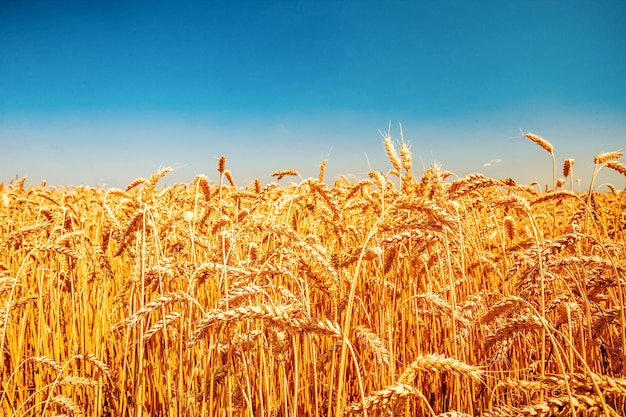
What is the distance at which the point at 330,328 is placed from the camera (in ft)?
3.45

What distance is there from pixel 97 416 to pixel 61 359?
0.82 m

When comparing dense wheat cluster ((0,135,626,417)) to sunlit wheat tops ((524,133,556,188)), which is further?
sunlit wheat tops ((524,133,556,188))

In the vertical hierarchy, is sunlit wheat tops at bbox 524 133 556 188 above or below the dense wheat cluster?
above

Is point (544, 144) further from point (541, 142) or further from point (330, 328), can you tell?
point (330, 328)

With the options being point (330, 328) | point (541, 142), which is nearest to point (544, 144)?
point (541, 142)

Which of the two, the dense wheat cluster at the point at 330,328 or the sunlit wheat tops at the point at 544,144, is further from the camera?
the sunlit wheat tops at the point at 544,144

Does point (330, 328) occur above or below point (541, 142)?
below

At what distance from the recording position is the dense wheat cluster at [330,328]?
4.33ft

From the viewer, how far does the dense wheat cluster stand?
4.33 feet

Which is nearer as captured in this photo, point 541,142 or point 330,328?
point 330,328

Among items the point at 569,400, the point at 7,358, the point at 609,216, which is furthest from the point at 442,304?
the point at 609,216

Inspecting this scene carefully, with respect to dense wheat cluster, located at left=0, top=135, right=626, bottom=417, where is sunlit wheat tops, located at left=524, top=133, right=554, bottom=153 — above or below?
above

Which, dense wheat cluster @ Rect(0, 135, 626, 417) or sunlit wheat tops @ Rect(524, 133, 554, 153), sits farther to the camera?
sunlit wheat tops @ Rect(524, 133, 554, 153)

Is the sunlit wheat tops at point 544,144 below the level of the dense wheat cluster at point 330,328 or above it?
above
